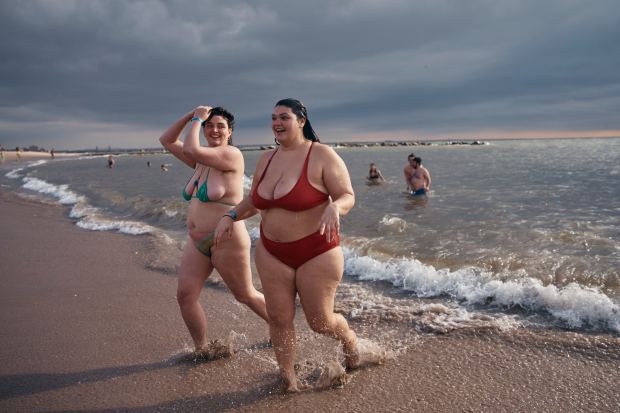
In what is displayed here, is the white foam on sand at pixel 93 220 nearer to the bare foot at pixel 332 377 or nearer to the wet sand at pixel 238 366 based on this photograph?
the wet sand at pixel 238 366

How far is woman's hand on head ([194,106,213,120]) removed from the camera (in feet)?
11.5

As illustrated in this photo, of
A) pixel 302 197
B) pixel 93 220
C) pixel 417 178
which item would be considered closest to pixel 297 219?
pixel 302 197

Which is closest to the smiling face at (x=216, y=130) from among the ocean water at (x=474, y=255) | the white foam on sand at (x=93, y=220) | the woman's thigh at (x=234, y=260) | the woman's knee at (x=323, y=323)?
the woman's thigh at (x=234, y=260)

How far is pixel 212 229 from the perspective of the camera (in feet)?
11.3

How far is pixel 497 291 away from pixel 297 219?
10.4ft

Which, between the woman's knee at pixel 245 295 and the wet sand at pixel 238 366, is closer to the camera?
→ the wet sand at pixel 238 366

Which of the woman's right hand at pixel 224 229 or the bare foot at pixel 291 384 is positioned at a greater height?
the woman's right hand at pixel 224 229

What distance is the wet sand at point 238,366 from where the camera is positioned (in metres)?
2.92

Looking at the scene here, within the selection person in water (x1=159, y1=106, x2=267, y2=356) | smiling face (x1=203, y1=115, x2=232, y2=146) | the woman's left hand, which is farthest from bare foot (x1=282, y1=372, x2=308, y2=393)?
smiling face (x1=203, y1=115, x2=232, y2=146)

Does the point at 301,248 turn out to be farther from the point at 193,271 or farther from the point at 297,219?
the point at 193,271

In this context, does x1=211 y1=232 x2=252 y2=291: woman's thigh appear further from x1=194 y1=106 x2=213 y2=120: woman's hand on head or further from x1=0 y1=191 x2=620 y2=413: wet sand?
x1=194 y1=106 x2=213 y2=120: woman's hand on head

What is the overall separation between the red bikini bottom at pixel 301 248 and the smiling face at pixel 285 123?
2.25 ft

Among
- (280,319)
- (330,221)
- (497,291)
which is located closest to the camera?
(330,221)

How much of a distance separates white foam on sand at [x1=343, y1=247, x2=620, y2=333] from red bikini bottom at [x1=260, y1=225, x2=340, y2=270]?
2.81m
